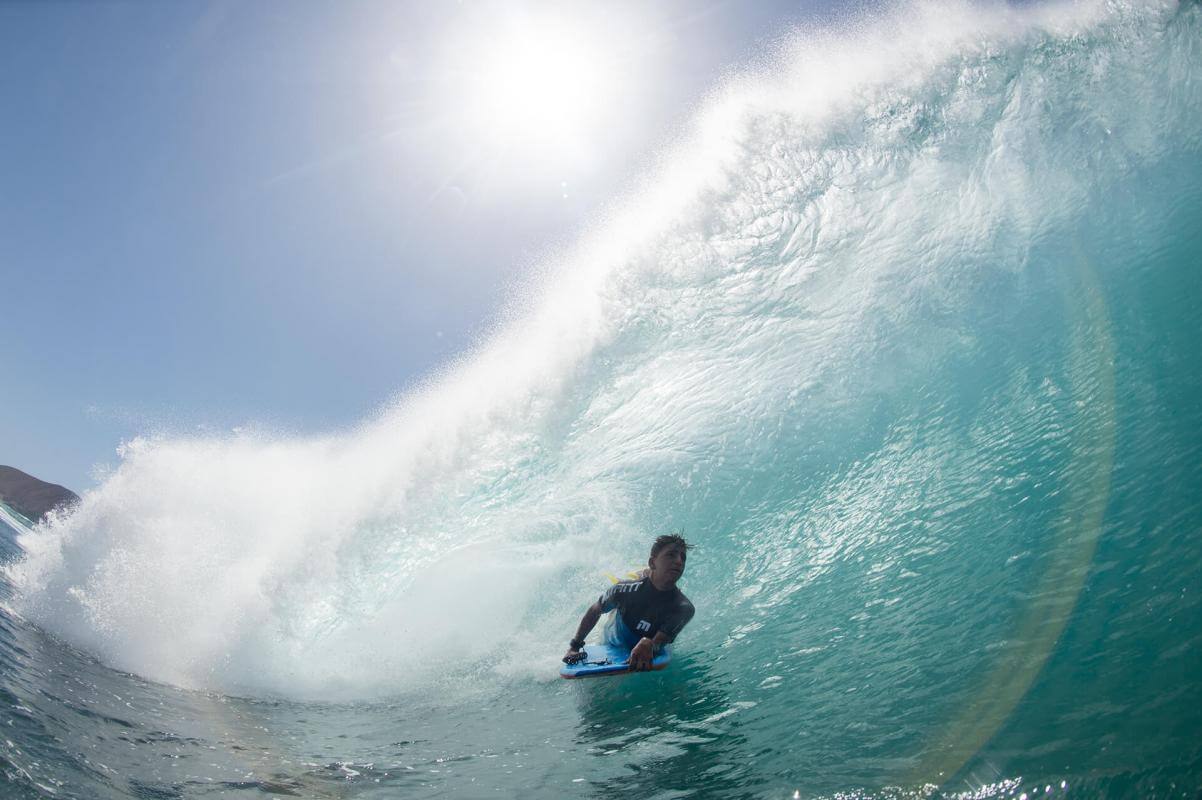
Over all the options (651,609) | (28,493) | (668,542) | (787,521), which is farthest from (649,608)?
(28,493)

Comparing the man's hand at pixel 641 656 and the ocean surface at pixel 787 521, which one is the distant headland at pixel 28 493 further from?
the man's hand at pixel 641 656

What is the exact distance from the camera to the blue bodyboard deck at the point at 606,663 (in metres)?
5.25

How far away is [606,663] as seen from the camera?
17.8 ft

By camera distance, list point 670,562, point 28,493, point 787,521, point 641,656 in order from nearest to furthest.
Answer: point 641,656, point 670,562, point 787,521, point 28,493

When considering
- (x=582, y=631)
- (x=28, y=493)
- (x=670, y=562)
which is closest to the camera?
(x=670, y=562)

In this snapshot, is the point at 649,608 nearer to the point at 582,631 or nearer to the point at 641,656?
the point at 641,656

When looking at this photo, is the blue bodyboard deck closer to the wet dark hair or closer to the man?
the man

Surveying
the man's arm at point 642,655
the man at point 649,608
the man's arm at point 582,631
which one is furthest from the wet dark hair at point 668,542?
the man's arm at point 582,631

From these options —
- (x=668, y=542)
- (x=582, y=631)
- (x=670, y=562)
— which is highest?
(x=668, y=542)

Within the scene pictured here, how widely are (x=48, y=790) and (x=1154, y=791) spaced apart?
17.1 ft

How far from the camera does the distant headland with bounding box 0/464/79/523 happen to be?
41.5 meters

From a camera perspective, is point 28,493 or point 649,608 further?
point 28,493

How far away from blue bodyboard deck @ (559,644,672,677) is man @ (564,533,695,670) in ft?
0.25

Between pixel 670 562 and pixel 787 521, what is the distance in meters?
2.72
